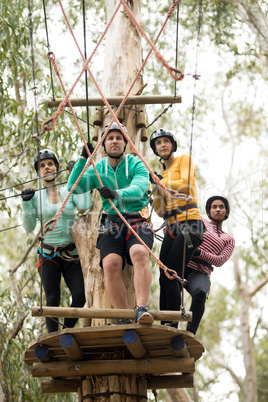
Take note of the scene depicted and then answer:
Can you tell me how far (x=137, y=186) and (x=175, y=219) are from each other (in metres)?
0.44

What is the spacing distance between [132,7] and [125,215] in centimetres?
273

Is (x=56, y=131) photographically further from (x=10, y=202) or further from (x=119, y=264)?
(x=119, y=264)

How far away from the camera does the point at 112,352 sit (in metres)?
4.00

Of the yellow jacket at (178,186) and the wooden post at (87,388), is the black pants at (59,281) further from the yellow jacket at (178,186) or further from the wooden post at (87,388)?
the yellow jacket at (178,186)

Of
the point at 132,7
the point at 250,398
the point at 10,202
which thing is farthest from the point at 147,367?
the point at 250,398

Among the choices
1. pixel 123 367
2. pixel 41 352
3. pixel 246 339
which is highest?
pixel 41 352

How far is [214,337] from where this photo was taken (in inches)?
650

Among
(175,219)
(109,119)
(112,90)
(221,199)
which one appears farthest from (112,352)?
(112,90)

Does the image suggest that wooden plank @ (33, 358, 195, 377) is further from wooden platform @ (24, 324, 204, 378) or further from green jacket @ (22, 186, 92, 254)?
green jacket @ (22, 186, 92, 254)

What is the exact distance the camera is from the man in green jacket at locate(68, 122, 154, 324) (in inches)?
147

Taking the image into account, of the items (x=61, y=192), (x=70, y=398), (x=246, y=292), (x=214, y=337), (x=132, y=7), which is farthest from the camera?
(x=214, y=337)

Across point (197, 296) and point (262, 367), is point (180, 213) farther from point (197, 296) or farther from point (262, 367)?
point (262, 367)

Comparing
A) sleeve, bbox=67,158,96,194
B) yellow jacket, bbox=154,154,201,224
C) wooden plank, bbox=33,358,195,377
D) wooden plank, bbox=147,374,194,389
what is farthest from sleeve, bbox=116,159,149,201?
wooden plank, bbox=147,374,194,389

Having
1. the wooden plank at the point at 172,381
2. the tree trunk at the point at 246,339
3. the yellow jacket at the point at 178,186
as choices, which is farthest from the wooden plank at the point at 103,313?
the tree trunk at the point at 246,339
